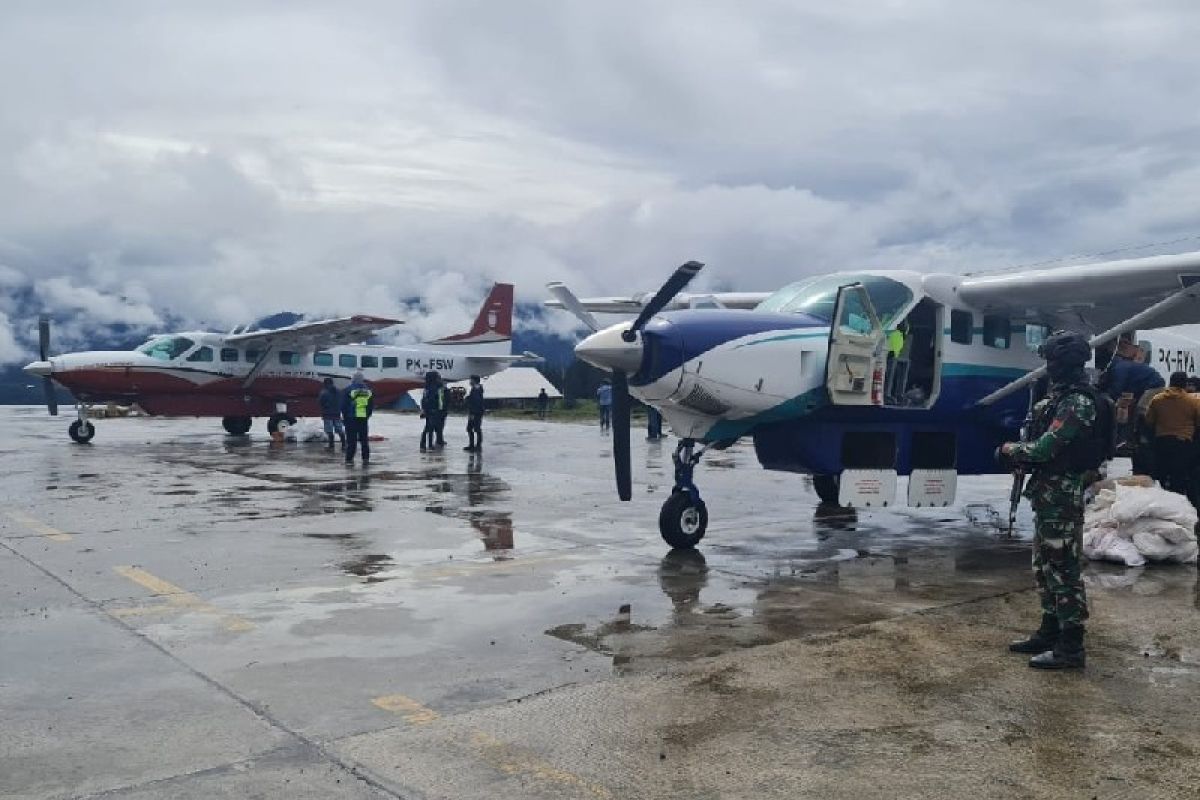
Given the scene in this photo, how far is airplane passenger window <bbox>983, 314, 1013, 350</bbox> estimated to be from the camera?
1098 cm

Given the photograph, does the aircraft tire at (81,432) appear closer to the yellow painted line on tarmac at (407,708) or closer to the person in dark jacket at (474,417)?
the person in dark jacket at (474,417)

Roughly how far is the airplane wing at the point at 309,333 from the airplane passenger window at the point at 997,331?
17855 mm

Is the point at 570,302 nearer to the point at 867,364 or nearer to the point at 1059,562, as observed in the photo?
the point at 867,364

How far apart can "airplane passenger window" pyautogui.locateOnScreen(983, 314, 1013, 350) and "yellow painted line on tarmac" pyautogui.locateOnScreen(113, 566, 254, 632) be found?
788cm

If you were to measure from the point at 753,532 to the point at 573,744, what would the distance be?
21.7 feet

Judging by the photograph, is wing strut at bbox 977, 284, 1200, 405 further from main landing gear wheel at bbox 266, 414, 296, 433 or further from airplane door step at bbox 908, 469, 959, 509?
main landing gear wheel at bbox 266, 414, 296, 433

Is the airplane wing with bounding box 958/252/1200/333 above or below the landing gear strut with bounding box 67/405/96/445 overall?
above

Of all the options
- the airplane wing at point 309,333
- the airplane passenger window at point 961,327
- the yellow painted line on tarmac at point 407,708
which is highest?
the airplane wing at point 309,333

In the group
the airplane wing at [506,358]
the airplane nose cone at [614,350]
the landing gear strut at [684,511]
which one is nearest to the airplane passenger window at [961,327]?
the landing gear strut at [684,511]

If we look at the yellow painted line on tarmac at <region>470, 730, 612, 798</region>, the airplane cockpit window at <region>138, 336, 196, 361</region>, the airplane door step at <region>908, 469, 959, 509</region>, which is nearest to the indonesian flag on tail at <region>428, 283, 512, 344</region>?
the airplane cockpit window at <region>138, 336, 196, 361</region>

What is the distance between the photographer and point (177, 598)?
287 inches

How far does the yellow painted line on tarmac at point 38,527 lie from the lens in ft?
32.8

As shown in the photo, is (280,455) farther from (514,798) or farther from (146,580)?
(514,798)

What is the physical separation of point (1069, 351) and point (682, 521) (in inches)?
164
